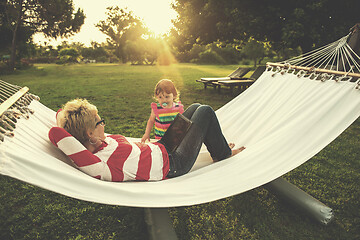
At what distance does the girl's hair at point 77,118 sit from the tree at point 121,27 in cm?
3579

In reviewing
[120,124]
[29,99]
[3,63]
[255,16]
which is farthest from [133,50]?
[29,99]

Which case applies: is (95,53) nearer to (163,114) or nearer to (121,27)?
(121,27)

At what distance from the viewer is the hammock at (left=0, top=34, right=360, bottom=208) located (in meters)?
1.10

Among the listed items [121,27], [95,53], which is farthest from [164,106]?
[95,53]

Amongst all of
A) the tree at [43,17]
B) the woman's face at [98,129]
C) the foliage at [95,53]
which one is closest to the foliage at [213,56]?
the foliage at [95,53]

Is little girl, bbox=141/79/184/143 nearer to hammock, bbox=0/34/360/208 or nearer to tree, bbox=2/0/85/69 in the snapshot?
hammock, bbox=0/34/360/208

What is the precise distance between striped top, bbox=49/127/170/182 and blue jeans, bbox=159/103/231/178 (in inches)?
3.3

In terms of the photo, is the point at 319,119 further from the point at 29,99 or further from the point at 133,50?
the point at 133,50

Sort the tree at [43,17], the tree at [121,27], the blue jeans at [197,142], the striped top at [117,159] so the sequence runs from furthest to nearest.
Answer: the tree at [121,27]
the tree at [43,17]
the blue jeans at [197,142]
the striped top at [117,159]

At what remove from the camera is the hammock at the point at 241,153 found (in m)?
1.10

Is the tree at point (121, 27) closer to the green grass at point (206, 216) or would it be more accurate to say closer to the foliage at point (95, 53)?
Answer: the foliage at point (95, 53)

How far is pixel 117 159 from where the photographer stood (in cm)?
146

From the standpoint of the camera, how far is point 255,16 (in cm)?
591

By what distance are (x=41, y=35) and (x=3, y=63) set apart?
11.5 ft
